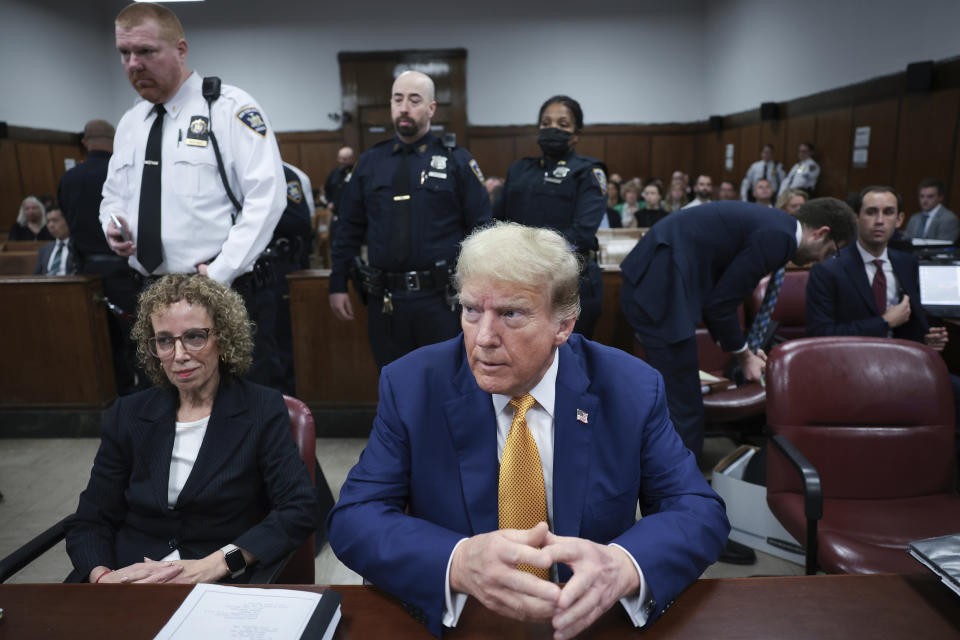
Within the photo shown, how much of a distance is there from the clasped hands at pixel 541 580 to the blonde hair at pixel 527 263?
0.40 metres

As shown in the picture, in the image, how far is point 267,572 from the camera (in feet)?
4.64

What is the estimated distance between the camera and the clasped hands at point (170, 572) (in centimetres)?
136

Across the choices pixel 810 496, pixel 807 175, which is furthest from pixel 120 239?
pixel 807 175

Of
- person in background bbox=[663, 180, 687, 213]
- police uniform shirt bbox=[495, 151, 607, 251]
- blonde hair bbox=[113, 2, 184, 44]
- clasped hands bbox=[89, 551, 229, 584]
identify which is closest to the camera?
clasped hands bbox=[89, 551, 229, 584]

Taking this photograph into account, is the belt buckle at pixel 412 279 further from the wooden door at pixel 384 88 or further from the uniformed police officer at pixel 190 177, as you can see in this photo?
the wooden door at pixel 384 88

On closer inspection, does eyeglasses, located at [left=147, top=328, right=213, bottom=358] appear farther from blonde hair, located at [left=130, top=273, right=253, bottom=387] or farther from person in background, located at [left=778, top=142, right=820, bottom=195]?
person in background, located at [left=778, top=142, right=820, bottom=195]

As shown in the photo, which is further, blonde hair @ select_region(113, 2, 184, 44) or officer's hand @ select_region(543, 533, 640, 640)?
blonde hair @ select_region(113, 2, 184, 44)

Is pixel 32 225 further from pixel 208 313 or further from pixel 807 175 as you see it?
pixel 807 175

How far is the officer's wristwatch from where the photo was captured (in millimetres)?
1403

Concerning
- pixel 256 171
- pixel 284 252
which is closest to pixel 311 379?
pixel 284 252

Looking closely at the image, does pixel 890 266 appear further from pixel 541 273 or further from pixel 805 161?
pixel 805 161

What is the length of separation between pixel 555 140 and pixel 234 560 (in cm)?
240

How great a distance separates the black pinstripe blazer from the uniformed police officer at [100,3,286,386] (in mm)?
754

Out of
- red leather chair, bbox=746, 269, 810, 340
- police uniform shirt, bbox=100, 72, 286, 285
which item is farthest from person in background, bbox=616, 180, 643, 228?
police uniform shirt, bbox=100, 72, 286, 285
